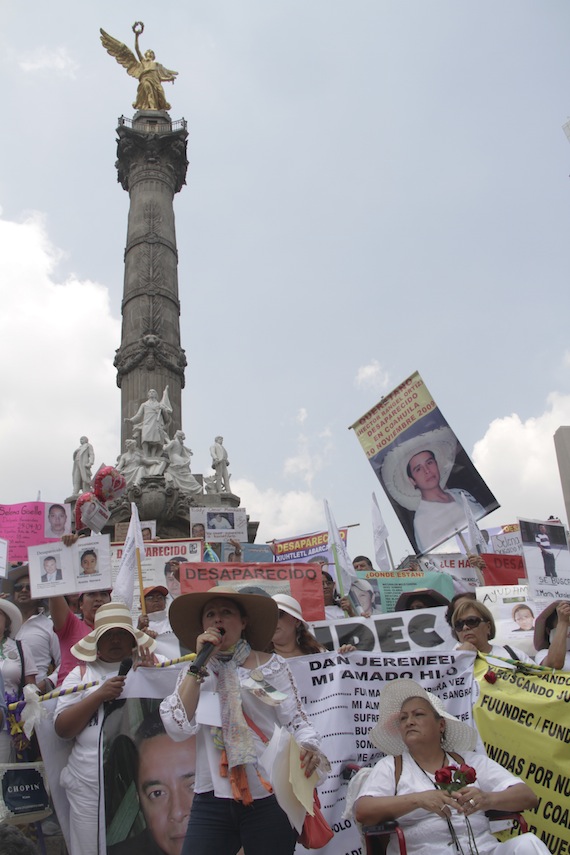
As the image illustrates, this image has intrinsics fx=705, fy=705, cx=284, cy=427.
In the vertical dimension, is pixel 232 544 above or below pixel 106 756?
above

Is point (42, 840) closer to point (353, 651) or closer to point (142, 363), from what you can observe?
point (353, 651)

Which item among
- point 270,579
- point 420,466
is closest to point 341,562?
point 270,579

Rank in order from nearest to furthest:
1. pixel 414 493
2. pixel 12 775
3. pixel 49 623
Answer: pixel 12 775 < pixel 49 623 < pixel 414 493

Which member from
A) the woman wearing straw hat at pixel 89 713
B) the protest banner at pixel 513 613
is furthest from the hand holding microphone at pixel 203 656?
the protest banner at pixel 513 613

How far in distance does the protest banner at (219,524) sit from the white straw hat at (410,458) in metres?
3.21

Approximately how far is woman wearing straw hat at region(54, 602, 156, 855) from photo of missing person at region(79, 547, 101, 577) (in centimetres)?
214

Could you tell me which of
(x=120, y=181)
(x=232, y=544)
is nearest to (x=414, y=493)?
(x=232, y=544)

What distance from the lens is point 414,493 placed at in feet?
26.9

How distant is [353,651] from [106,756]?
1.46 metres

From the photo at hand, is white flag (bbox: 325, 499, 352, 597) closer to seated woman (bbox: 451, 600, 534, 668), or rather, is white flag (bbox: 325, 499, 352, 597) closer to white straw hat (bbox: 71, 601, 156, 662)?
seated woman (bbox: 451, 600, 534, 668)

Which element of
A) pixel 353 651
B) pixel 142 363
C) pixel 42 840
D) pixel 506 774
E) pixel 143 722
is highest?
pixel 142 363

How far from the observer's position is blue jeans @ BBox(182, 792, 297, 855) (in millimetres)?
2627

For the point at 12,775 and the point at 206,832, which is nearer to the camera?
the point at 206,832

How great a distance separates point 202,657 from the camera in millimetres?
2643
